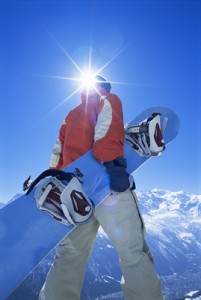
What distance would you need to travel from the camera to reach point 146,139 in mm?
4695

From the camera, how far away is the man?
12.0ft

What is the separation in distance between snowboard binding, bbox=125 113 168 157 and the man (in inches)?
22.4

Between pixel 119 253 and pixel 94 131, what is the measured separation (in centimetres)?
169

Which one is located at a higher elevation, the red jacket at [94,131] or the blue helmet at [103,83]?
the blue helmet at [103,83]

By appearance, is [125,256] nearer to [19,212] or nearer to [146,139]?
[19,212]

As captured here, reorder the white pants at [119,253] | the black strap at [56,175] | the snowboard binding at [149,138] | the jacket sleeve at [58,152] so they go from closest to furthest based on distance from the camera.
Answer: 1. the white pants at [119,253]
2. the black strap at [56,175]
3. the snowboard binding at [149,138]
4. the jacket sleeve at [58,152]

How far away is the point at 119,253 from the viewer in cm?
380

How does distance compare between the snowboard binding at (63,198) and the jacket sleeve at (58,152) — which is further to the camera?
the jacket sleeve at (58,152)

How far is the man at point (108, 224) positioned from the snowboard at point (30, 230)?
0.74 feet

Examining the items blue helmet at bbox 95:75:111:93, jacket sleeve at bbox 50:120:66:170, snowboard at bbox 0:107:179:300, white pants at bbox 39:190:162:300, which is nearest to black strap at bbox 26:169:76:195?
snowboard at bbox 0:107:179:300

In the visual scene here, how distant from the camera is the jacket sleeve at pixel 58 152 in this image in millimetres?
5129

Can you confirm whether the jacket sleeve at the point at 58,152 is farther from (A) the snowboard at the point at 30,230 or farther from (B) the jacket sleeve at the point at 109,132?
(B) the jacket sleeve at the point at 109,132

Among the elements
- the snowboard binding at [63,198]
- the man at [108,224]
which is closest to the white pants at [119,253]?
the man at [108,224]

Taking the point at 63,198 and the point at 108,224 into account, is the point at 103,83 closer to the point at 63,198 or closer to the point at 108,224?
the point at 63,198
